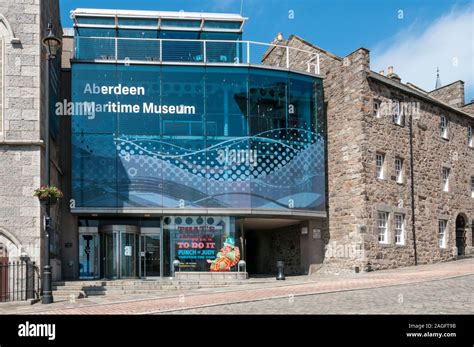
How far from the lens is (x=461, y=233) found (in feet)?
98.9

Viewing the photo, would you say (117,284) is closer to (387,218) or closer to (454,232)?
(387,218)

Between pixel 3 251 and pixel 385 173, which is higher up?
pixel 385 173

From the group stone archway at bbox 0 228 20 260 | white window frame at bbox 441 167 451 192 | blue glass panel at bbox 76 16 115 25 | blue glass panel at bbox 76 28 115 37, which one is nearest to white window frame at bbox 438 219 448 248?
white window frame at bbox 441 167 451 192

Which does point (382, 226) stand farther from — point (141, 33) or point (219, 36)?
point (141, 33)

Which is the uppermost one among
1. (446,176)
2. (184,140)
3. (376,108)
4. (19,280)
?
(376,108)

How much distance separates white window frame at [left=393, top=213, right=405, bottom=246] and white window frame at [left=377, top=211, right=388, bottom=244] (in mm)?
553

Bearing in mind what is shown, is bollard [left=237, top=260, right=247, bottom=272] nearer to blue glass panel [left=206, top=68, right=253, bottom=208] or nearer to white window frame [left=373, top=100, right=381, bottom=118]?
blue glass panel [left=206, top=68, right=253, bottom=208]

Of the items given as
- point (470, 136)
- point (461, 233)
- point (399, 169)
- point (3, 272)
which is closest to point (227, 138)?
point (399, 169)

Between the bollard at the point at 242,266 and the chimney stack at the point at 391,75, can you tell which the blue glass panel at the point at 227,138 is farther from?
the chimney stack at the point at 391,75

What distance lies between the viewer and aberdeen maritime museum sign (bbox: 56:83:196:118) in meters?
23.7

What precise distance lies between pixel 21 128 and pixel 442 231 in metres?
20.8

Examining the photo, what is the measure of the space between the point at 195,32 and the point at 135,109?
19.6 feet
